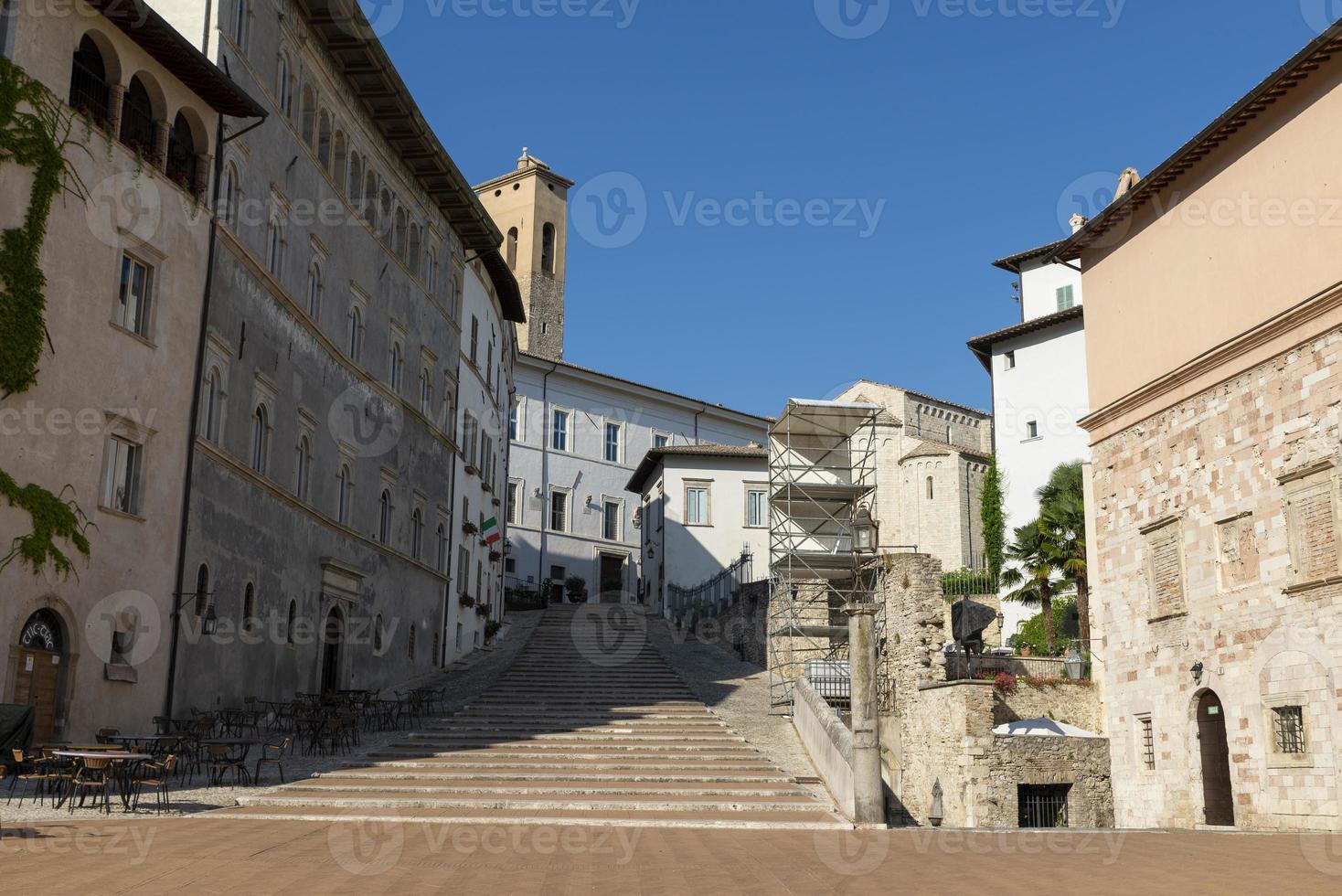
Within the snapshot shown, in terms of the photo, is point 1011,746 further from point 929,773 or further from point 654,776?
point 654,776

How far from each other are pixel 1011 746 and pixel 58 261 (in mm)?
19212

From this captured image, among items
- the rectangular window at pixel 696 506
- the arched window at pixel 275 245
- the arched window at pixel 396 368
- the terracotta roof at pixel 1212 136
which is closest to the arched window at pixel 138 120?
the arched window at pixel 275 245

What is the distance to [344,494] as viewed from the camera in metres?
28.7

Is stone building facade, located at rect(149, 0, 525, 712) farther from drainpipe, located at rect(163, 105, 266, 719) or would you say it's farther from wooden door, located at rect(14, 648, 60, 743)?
wooden door, located at rect(14, 648, 60, 743)

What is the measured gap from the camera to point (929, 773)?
25797mm

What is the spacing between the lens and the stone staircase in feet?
52.1

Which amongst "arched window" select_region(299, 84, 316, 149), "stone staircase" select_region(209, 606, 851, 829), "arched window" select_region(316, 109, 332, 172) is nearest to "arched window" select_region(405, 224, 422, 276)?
"arched window" select_region(316, 109, 332, 172)

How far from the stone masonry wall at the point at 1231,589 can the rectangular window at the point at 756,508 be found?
82.7 ft

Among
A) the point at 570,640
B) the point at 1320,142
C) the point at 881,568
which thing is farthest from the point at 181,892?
the point at 570,640

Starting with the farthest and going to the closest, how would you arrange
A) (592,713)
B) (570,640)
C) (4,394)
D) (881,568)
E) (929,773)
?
(570,640)
(881,568)
(929,773)
(592,713)
(4,394)

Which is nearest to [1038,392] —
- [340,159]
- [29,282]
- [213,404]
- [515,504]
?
[515,504]

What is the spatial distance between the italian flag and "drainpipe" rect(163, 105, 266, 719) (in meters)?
20.4

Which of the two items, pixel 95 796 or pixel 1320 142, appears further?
pixel 1320 142

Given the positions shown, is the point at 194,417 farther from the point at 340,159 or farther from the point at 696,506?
the point at 696,506
